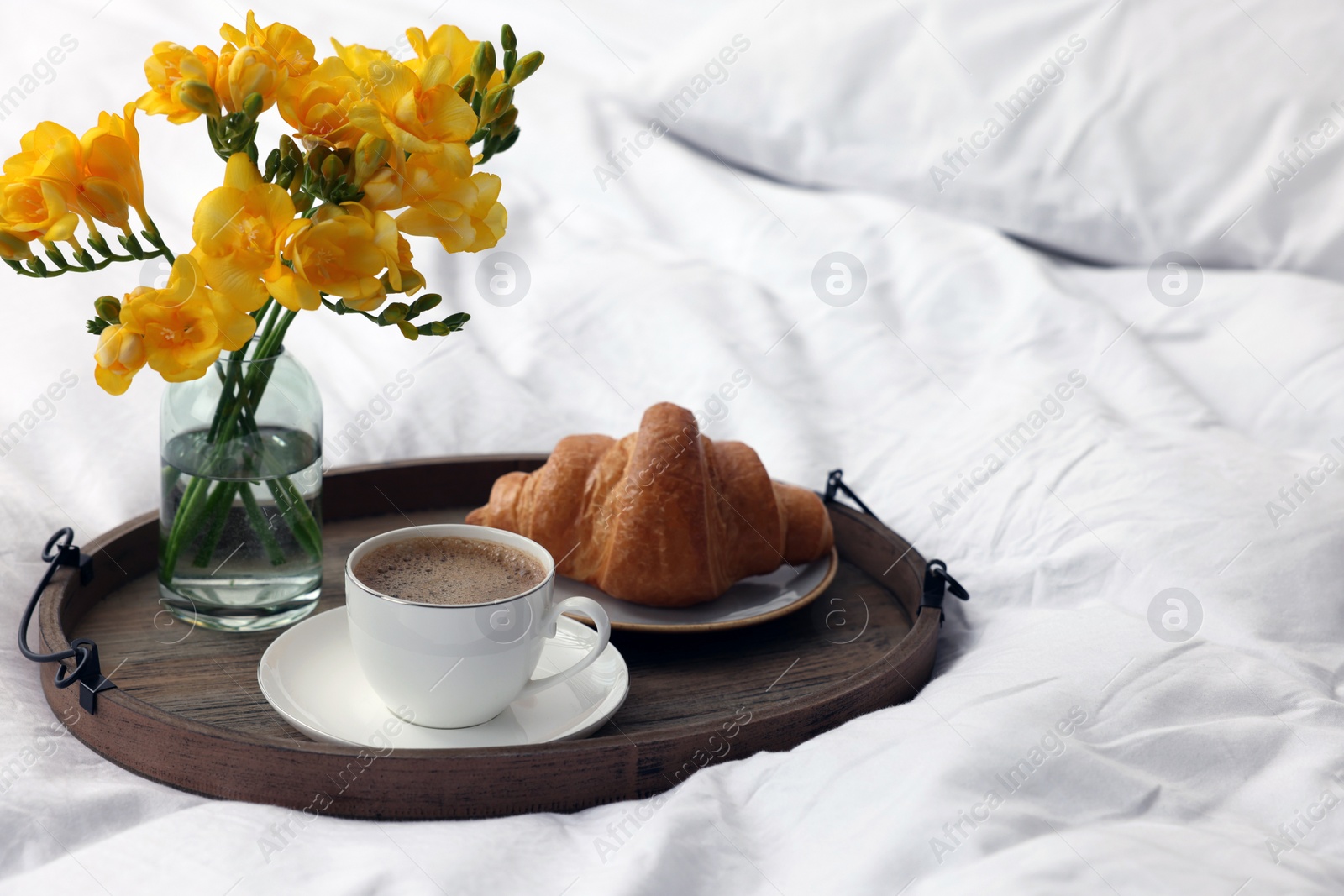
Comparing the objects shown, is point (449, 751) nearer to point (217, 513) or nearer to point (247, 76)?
point (217, 513)

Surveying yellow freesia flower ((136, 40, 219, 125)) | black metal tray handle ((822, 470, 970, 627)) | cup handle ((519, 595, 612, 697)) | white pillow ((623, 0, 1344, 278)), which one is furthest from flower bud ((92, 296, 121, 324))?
white pillow ((623, 0, 1344, 278))


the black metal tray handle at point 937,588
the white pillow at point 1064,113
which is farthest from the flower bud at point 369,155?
the white pillow at point 1064,113

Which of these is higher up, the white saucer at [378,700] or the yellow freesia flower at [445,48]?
the yellow freesia flower at [445,48]

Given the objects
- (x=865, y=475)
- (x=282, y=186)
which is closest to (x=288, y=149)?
(x=282, y=186)

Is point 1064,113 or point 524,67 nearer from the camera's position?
point 524,67

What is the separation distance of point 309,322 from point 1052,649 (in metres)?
1.07

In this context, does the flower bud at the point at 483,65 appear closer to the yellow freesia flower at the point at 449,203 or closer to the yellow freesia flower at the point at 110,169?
the yellow freesia flower at the point at 449,203

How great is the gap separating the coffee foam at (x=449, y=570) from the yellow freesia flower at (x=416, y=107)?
27cm

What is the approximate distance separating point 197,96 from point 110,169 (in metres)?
0.09

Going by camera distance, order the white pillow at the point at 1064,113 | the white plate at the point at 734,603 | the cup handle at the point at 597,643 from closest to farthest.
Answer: the cup handle at the point at 597,643 < the white plate at the point at 734,603 < the white pillow at the point at 1064,113

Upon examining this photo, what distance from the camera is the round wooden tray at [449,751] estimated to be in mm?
698

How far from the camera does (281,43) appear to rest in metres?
0.70

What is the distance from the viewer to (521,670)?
2.47ft

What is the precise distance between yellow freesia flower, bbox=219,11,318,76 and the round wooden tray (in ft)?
1.34
